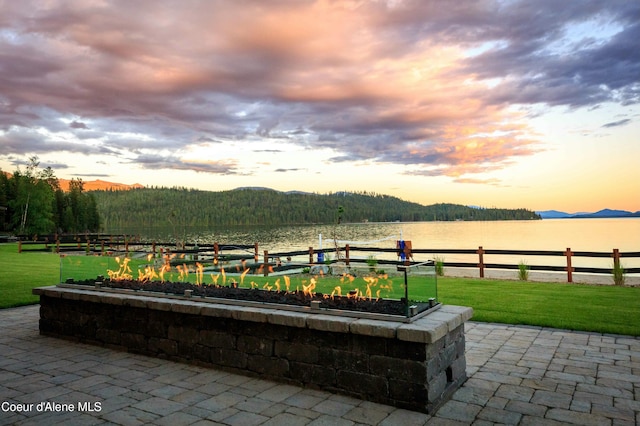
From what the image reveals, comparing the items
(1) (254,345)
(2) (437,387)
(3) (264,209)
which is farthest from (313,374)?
(3) (264,209)

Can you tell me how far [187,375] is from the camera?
167 inches

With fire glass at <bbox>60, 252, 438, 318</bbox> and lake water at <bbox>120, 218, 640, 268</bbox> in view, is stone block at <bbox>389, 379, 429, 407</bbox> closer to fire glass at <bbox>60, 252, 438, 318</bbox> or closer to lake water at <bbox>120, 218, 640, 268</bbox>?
fire glass at <bbox>60, 252, 438, 318</bbox>

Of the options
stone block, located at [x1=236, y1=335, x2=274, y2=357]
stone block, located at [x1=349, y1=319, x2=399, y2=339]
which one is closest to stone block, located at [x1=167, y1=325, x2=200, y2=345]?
stone block, located at [x1=236, y1=335, x2=274, y2=357]

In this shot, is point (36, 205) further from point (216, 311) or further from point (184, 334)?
point (216, 311)

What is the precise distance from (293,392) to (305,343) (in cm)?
44

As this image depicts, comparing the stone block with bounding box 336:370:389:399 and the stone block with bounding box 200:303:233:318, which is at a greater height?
the stone block with bounding box 200:303:233:318

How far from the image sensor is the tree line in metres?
45.5

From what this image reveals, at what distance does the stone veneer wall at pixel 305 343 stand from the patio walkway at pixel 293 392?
126 millimetres

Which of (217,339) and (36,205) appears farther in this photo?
(36,205)

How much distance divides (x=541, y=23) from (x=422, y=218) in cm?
7575

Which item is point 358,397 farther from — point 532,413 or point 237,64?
point 237,64

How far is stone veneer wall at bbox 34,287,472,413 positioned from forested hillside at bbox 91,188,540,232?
6793 cm

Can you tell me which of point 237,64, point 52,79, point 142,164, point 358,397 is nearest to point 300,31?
point 237,64

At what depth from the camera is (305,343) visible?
384cm
